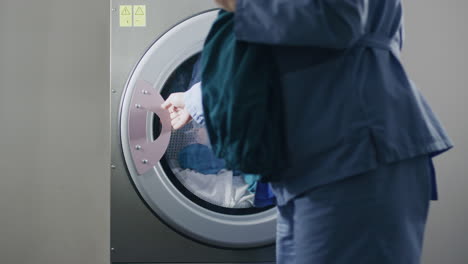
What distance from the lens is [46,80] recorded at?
5.48 ft

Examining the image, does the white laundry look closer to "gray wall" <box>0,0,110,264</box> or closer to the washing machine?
the washing machine

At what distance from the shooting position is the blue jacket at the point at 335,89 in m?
0.77

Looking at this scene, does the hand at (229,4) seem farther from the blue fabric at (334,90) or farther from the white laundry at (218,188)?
the white laundry at (218,188)

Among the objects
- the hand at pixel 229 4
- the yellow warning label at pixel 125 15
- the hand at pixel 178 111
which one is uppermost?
the yellow warning label at pixel 125 15

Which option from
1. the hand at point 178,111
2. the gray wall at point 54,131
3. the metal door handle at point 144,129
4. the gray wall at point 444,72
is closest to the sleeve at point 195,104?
the hand at point 178,111

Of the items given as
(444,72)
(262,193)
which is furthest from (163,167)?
(444,72)

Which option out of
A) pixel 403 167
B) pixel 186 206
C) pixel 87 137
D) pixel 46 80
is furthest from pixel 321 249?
pixel 46 80

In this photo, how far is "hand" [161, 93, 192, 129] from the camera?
108 cm

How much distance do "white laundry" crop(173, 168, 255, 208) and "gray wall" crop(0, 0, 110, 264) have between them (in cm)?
31

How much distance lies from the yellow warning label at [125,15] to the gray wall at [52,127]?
184mm

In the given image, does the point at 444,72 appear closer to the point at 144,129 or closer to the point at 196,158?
the point at 196,158

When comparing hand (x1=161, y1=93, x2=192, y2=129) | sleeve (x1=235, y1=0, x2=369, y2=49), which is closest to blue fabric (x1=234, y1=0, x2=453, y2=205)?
sleeve (x1=235, y1=0, x2=369, y2=49)

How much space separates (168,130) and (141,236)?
317mm

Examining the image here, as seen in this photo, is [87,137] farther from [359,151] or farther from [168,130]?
[359,151]
